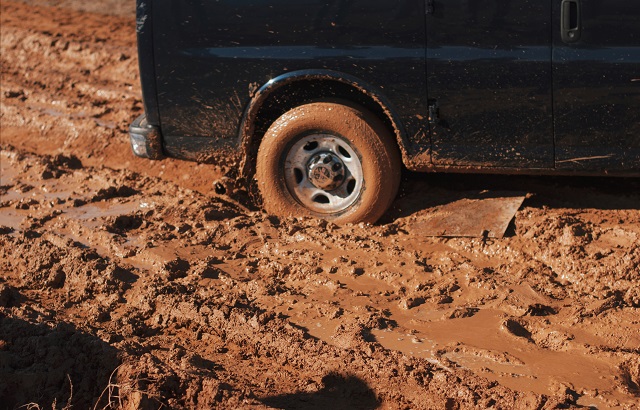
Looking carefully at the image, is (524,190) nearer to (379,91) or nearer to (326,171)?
(379,91)

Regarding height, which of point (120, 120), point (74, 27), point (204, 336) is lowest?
point (204, 336)

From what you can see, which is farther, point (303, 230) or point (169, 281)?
point (303, 230)

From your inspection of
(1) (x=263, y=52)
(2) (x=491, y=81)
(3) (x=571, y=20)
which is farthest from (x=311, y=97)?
(3) (x=571, y=20)

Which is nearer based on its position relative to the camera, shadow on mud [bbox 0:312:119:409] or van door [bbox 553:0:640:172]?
shadow on mud [bbox 0:312:119:409]

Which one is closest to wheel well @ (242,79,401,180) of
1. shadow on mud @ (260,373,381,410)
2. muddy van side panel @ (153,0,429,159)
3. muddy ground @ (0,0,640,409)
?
muddy van side panel @ (153,0,429,159)

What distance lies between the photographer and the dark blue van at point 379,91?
5.62 m

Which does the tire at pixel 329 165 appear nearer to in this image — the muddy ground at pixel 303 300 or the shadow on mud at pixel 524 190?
the muddy ground at pixel 303 300

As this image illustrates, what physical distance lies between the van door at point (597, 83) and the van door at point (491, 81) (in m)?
0.08

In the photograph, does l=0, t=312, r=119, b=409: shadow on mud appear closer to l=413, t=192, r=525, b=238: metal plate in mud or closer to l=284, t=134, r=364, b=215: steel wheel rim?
l=284, t=134, r=364, b=215: steel wheel rim

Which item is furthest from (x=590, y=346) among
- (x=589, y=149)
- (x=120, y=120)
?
(x=120, y=120)

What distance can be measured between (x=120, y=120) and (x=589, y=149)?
188 inches

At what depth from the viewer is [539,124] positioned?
19.0ft

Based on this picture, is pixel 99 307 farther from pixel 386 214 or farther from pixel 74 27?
pixel 74 27

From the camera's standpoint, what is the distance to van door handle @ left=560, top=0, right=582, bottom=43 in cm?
553
